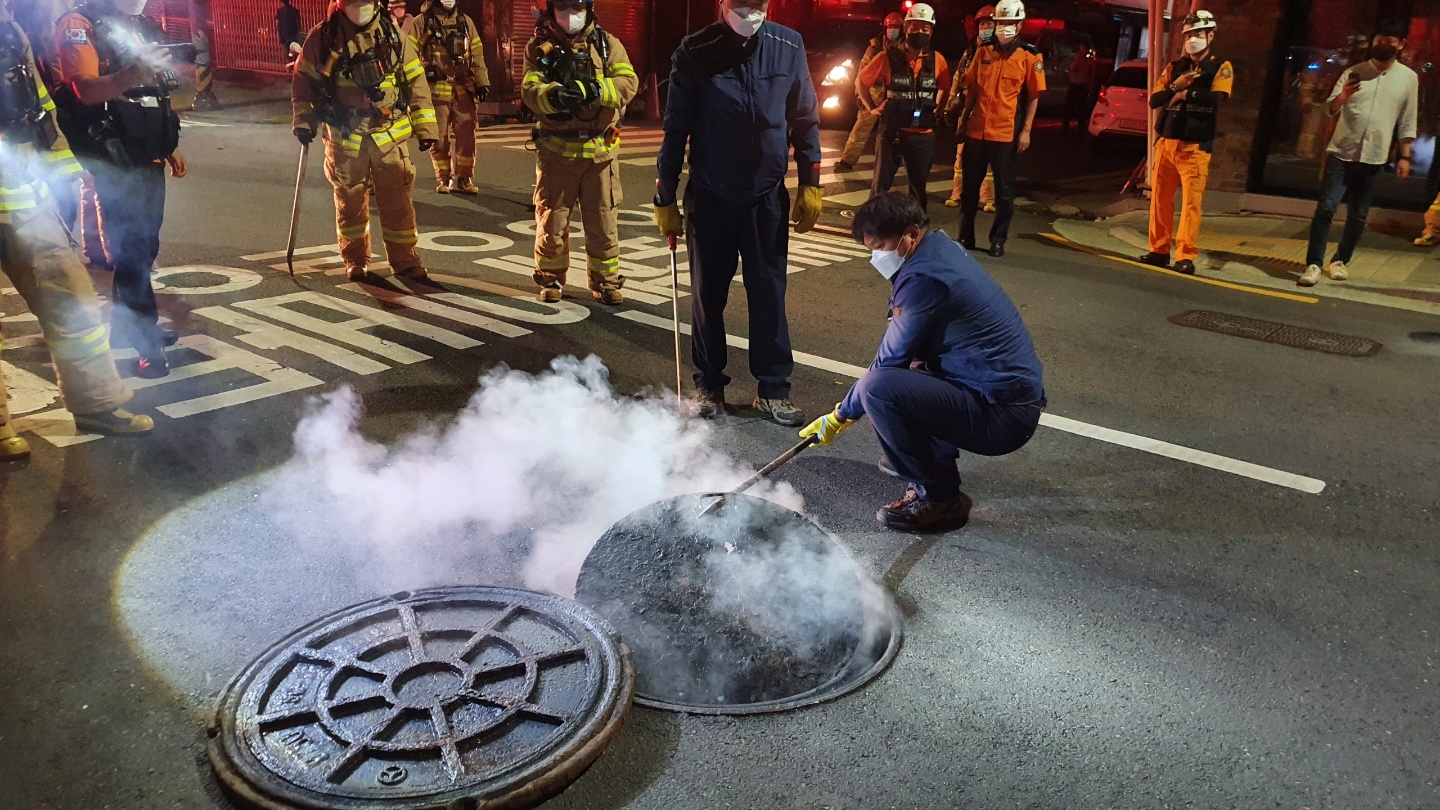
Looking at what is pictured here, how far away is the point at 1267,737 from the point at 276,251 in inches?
294

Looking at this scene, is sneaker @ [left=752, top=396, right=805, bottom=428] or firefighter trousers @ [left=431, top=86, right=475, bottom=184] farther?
firefighter trousers @ [left=431, top=86, right=475, bottom=184]

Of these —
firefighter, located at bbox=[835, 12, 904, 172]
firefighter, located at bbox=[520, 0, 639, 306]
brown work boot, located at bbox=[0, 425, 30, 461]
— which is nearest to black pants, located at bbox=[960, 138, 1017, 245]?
firefighter, located at bbox=[835, 12, 904, 172]

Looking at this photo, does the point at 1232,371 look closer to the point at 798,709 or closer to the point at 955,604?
the point at 955,604

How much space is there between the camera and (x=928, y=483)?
13.0 feet

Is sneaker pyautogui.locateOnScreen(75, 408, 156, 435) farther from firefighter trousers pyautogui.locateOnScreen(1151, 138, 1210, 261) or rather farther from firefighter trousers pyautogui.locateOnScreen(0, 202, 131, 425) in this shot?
firefighter trousers pyautogui.locateOnScreen(1151, 138, 1210, 261)

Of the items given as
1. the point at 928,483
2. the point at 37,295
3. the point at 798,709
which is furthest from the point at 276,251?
the point at 798,709

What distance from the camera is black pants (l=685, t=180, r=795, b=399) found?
16.4 feet

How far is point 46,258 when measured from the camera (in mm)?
4203

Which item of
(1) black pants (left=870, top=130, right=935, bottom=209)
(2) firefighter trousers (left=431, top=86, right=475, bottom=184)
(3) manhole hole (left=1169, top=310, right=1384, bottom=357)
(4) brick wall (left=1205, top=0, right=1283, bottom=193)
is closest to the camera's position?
(3) manhole hole (left=1169, top=310, right=1384, bottom=357)

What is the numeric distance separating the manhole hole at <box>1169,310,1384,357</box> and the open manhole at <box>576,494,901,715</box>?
473cm

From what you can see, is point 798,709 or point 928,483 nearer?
point 798,709

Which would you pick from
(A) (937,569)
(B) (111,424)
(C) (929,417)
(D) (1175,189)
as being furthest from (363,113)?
(D) (1175,189)

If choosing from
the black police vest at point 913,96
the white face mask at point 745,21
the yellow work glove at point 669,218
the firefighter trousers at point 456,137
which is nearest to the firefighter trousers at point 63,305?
the yellow work glove at point 669,218

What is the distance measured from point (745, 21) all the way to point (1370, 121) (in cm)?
571
